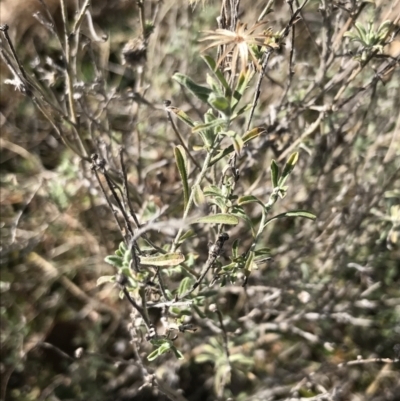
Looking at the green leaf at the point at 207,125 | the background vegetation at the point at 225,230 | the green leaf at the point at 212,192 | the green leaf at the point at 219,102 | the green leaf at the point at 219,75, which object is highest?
the green leaf at the point at 219,75

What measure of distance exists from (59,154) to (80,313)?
82 cm

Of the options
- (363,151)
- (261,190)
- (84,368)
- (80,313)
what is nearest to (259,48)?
(261,190)

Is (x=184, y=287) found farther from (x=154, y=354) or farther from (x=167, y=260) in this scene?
(x=167, y=260)

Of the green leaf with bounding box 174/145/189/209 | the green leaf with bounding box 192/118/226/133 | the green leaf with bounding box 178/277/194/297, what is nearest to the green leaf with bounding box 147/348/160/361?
the green leaf with bounding box 178/277/194/297

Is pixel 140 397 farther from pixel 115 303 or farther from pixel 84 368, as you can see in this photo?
pixel 115 303

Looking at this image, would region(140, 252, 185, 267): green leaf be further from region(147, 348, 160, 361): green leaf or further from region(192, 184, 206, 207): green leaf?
region(147, 348, 160, 361): green leaf

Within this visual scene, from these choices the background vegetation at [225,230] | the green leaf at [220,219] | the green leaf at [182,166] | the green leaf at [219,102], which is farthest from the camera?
the background vegetation at [225,230]

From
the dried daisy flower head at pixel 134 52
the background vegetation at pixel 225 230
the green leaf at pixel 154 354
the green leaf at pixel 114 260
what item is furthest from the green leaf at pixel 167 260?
the dried daisy flower head at pixel 134 52

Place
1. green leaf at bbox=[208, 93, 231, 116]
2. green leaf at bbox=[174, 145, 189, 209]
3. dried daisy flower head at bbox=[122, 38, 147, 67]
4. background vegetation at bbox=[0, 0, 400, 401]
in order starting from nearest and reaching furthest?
green leaf at bbox=[208, 93, 231, 116] < green leaf at bbox=[174, 145, 189, 209] < dried daisy flower head at bbox=[122, 38, 147, 67] < background vegetation at bbox=[0, 0, 400, 401]

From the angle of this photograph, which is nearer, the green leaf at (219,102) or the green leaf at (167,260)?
the green leaf at (219,102)

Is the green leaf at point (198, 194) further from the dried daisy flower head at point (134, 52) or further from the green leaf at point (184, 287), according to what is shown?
the dried daisy flower head at point (134, 52)

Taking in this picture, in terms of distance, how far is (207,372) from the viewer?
2309mm

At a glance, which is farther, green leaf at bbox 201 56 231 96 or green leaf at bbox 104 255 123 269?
green leaf at bbox 104 255 123 269

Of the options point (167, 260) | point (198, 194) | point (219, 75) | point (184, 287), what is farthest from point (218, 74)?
point (184, 287)
